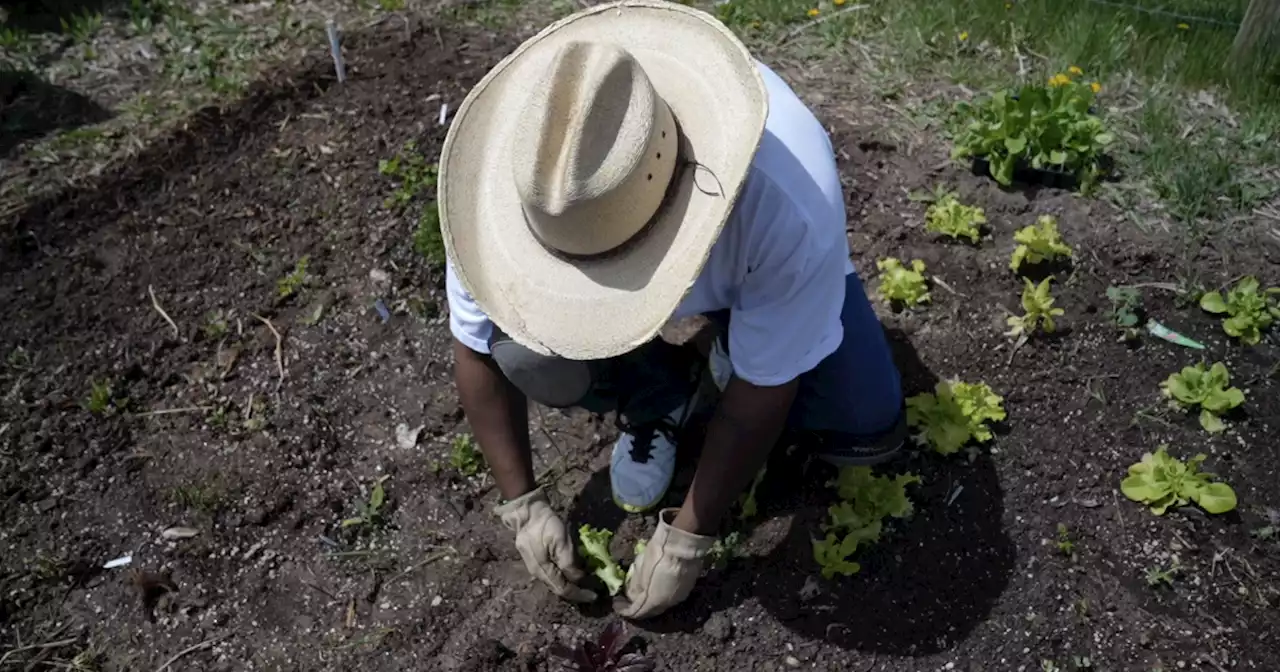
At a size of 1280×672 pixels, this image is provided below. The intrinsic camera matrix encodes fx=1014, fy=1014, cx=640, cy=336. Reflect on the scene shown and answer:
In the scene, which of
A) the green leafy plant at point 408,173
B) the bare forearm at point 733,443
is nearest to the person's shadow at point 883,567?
the bare forearm at point 733,443

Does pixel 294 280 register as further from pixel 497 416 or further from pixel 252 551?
pixel 497 416

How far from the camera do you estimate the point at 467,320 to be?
1911mm

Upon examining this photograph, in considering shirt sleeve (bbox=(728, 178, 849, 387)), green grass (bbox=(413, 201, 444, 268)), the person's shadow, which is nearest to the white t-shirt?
shirt sleeve (bbox=(728, 178, 849, 387))

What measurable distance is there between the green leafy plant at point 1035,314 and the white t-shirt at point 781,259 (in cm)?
97

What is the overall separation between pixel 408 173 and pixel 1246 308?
2372 millimetres

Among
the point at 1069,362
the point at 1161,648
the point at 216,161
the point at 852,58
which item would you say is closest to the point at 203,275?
the point at 216,161

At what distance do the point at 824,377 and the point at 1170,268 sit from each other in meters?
1.21

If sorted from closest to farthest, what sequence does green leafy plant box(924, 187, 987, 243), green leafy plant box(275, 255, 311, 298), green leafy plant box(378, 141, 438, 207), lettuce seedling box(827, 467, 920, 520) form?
1. lettuce seedling box(827, 467, 920, 520)
2. green leafy plant box(924, 187, 987, 243)
3. green leafy plant box(275, 255, 311, 298)
4. green leafy plant box(378, 141, 438, 207)

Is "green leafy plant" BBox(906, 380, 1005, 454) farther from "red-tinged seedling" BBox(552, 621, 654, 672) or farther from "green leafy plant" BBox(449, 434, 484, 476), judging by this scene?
"green leafy plant" BBox(449, 434, 484, 476)

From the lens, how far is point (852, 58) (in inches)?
138

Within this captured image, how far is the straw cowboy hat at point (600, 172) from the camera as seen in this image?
141 cm

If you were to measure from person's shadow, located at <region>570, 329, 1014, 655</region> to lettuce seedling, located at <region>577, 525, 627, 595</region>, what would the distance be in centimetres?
11

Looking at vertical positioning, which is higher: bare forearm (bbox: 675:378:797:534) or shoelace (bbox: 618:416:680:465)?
bare forearm (bbox: 675:378:797:534)

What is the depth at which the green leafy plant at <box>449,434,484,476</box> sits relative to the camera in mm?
2521
